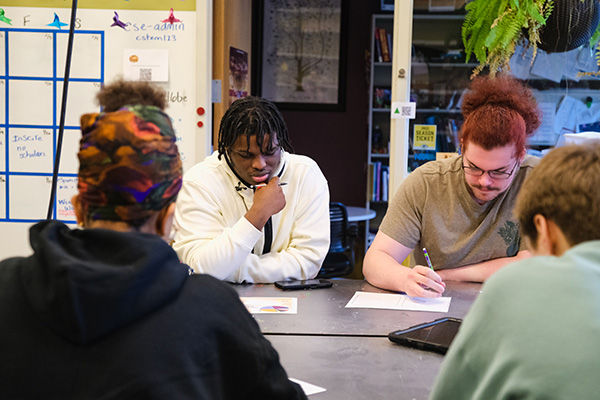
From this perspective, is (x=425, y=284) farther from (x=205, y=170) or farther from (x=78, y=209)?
(x=78, y=209)

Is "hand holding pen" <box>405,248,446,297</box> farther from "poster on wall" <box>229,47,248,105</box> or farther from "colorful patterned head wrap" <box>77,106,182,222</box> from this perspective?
"poster on wall" <box>229,47,248,105</box>

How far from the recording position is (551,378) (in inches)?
32.5

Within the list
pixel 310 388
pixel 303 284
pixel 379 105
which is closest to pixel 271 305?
pixel 303 284

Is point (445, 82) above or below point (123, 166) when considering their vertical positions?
above

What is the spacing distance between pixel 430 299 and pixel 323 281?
37 centimetres

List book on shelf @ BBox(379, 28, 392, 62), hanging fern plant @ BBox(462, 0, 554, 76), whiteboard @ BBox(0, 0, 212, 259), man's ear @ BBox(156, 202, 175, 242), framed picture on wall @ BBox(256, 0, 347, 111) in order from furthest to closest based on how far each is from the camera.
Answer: framed picture on wall @ BBox(256, 0, 347, 111) → book on shelf @ BBox(379, 28, 392, 62) → whiteboard @ BBox(0, 0, 212, 259) → hanging fern plant @ BBox(462, 0, 554, 76) → man's ear @ BBox(156, 202, 175, 242)

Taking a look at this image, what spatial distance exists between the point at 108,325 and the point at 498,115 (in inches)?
62.0

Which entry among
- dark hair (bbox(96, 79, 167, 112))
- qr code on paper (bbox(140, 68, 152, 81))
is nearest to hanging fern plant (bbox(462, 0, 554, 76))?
qr code on paper (bbox(140, 68, 152, 81))

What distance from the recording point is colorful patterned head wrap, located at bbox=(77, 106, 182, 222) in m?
0.97

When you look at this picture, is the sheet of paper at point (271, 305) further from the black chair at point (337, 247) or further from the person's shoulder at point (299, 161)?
the black chair at point (337, 247)

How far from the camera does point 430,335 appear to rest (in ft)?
5.02

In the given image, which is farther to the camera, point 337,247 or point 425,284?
point 337,247

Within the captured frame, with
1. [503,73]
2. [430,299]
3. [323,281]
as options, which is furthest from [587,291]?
[503,73]

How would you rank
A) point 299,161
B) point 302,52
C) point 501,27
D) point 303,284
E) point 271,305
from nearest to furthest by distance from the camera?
point 271,305
point 303,284
point 299,161
point 501,27
point 302,52
